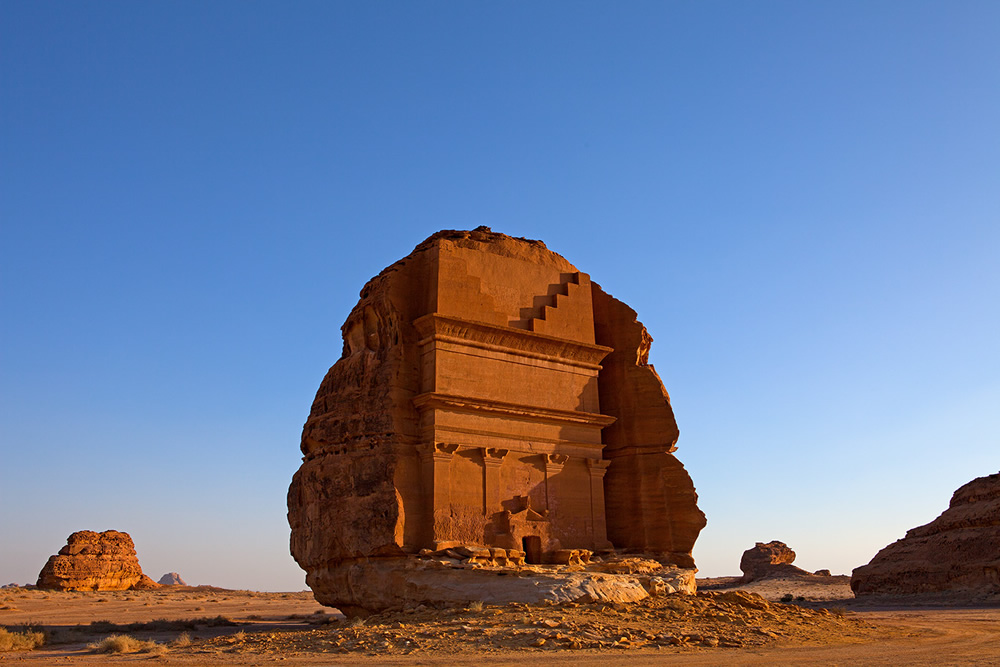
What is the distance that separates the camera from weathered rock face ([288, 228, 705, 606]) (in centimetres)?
1630

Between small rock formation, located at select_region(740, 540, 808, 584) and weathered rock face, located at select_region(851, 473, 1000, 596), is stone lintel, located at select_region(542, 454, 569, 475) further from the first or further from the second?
small rock formation, located at select_region(740, 540, 808, 584)

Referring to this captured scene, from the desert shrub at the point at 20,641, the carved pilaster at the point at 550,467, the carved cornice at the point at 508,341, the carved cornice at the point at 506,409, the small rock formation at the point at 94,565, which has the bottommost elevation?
the desert shrub at the point at 20,641

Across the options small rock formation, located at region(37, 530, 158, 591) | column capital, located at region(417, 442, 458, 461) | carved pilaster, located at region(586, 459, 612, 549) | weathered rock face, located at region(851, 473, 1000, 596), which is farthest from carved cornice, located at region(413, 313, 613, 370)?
small rock formation, located at region(37, 530, 158, 591)

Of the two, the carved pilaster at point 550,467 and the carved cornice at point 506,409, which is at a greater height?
the carved cornice at point 506,409

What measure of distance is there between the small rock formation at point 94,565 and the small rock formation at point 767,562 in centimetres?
3842

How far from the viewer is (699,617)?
14328 millimetres

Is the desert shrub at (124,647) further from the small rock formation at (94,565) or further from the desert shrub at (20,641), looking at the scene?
the small rock formation at (94,565)

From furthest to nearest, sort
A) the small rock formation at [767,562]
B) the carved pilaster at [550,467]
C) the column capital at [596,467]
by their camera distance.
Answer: the small rock formation at [767,562] → the column capital at [596,467] → the carved pilaster at [550,467]

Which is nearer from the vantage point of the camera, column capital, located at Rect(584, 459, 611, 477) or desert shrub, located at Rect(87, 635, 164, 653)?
desert shrub, located at Rect(87, 635, 164, 653)

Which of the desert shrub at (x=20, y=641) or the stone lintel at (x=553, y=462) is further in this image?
the stone lintel at (x=553, y=462)

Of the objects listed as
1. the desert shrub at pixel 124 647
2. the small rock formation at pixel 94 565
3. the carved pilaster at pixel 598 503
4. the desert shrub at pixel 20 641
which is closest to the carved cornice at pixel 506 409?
the carved pilaster at pixel 598 503

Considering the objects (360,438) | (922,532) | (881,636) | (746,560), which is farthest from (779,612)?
(746,560)

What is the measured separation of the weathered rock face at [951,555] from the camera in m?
31.7

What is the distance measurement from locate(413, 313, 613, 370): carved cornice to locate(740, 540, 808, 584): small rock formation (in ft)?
134
